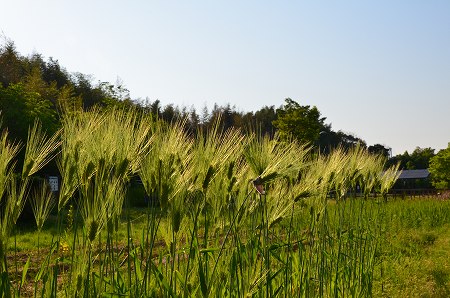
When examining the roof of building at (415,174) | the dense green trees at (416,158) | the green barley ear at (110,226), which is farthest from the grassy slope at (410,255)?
the dense green trees at (416,158)

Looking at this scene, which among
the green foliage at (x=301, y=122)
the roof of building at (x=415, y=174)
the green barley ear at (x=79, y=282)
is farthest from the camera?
the roof of building at (x=415, y=174)

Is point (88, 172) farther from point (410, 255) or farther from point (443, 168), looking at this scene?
point (443, 168)

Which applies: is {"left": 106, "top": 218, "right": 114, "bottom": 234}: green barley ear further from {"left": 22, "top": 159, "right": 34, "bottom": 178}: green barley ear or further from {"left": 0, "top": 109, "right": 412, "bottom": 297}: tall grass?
{"left": 22, "top": 159, "right": 34, "bottom": 178}: green barley ear

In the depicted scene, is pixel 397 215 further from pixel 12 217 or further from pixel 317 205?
pixel 12 217

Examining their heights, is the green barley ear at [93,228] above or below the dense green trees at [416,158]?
below

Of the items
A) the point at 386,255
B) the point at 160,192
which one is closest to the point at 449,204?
the point at 386,255

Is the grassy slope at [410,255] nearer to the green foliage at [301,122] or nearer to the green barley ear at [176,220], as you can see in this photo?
the green barley ear at [176,220]

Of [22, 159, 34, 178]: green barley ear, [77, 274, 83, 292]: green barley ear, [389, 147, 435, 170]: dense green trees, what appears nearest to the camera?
[22, 159, 34, 178]: green barley ear

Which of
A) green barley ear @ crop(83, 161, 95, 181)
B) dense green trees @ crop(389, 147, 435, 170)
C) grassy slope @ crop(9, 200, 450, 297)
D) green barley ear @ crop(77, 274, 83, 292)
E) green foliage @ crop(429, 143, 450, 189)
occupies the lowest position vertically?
grassy slope @ crop(9, 200, 450, 297)

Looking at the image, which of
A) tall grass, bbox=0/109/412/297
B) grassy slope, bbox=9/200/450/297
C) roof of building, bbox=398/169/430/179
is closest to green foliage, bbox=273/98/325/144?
grassy slope, bbox=9/200/450/297

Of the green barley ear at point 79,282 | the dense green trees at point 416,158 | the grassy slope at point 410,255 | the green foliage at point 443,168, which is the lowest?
the grassy slope at point 410,255

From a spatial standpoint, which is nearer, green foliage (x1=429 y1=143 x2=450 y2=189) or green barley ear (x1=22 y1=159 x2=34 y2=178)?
green barley ear (x1=22 y1=159 x2=34 y2=178)

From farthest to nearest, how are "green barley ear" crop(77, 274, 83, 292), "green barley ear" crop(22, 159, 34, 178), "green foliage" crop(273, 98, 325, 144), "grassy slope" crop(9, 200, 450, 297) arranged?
"green foliage" crop(273, 98, 325, 144), "grassy slope" crop(9, 200, 450, 297), "green barley ear" crop(77, 274, 83, 292), "green barley ear" crop(22, 159, 34, 178)

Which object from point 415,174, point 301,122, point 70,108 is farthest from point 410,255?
point 415,174
